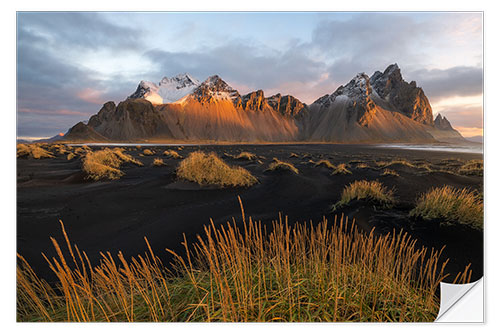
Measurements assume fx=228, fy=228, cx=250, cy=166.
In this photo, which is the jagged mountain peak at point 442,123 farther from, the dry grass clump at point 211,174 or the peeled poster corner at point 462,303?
the dry grass clump at point 211,174

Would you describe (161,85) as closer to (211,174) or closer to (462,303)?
(211,174)

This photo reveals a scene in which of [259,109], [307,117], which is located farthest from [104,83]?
[259,109]

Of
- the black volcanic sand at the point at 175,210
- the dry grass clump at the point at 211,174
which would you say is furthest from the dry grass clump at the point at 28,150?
the dry grass clump at the point at 211,174

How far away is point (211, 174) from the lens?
746 cm

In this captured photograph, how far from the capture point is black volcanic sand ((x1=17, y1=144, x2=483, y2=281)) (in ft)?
10.7

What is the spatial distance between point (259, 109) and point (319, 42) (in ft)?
207

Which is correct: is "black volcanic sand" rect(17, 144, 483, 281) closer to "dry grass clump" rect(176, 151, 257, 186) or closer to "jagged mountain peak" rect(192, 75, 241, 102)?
"dry grass clump" rect(176, 151, 257, 186)

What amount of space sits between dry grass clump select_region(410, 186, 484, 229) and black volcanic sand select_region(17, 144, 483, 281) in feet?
0.68

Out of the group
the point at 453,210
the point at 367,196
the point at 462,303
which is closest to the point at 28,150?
the point at 367,196

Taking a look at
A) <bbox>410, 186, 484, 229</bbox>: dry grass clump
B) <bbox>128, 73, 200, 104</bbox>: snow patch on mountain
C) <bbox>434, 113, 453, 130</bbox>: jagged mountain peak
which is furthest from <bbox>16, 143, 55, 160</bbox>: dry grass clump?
<bbox>434, 113, 453, 130</bbox>: jagged mountain peak

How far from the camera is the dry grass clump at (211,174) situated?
7.36 metres

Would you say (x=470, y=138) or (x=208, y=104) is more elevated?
(x=208, y=104)

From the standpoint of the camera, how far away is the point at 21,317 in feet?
8.52
